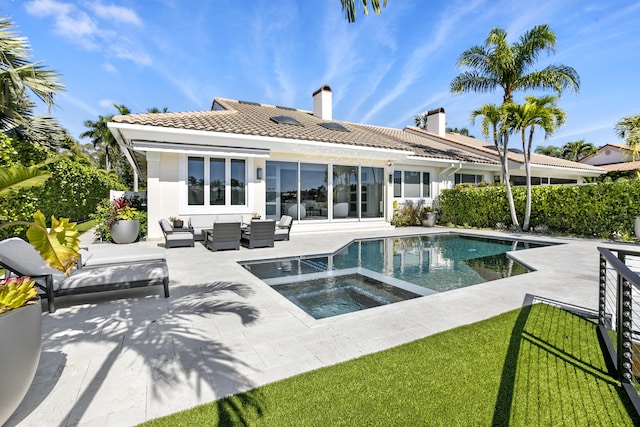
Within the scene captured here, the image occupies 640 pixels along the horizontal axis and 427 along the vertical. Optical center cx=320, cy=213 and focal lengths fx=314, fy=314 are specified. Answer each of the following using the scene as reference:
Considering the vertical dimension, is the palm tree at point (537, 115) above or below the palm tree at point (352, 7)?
above

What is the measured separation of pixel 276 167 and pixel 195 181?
5.12 meters

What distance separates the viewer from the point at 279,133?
62.7 ft

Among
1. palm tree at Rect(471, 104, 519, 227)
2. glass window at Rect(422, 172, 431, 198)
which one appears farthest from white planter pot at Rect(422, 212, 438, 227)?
palm tree at Rect(471, 104, 519, 227)

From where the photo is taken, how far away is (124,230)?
1578 cm

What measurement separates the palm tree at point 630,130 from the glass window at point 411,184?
521 inches

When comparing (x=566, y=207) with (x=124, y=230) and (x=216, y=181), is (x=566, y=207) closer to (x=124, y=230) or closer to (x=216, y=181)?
(x=216, y=181)

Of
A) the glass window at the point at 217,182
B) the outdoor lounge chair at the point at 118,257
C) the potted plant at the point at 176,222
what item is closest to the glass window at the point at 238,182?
the glass window at the point at 217,182

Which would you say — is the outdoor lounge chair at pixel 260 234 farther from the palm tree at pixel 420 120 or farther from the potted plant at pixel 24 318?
the palm tree at pixel 420 120

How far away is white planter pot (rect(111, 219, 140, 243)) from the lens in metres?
15.7

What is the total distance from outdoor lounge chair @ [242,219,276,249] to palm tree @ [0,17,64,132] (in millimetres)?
9231

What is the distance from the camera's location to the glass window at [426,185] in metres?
28.3

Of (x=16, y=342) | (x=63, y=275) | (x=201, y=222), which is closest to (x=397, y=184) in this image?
(x=201, y=222)

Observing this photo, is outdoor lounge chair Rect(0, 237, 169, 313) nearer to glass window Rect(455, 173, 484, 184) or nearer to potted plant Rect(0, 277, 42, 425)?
potted plant Rect(0, 277, 42, 425)

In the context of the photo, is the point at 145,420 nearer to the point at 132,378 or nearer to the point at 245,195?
the point at 132,378
